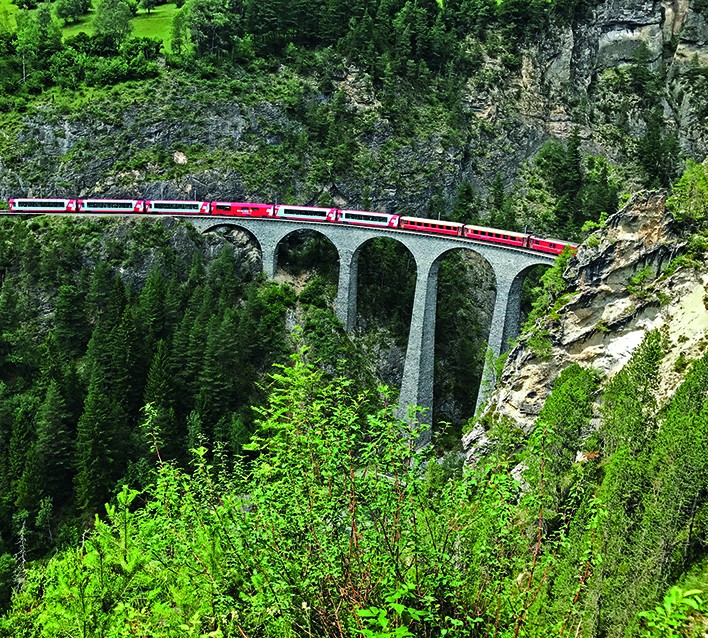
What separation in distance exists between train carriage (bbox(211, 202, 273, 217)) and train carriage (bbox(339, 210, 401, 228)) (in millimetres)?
8603

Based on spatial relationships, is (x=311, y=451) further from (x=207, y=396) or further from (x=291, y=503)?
(x=207, y=396)

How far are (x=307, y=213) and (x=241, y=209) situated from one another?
735 centimetres

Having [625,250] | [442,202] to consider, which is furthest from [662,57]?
[625,250]

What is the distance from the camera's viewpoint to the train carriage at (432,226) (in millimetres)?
64188

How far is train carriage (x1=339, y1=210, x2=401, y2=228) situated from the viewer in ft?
224

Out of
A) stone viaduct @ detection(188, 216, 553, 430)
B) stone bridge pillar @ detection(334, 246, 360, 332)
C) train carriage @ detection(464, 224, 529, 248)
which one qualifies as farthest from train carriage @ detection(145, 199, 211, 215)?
train carriage @ detection(464, 224, 529, 248)

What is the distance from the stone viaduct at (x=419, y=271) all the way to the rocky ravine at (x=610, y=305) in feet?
35.7

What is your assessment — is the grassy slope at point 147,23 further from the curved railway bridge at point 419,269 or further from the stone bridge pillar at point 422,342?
the stone bridge pillar at point 422,342

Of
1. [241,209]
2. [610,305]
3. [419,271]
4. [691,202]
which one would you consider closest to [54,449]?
[241,209]

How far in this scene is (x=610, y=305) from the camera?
139 feet

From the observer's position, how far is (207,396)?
56.2 m

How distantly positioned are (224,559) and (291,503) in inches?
77.0

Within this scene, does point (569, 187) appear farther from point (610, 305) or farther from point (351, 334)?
point (610, 305)

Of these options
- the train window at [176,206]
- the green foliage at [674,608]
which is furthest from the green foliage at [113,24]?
the green foliage at [674,608]
